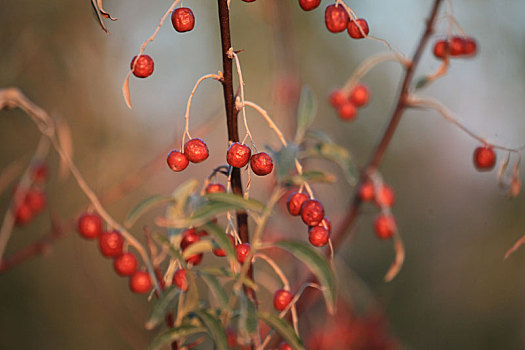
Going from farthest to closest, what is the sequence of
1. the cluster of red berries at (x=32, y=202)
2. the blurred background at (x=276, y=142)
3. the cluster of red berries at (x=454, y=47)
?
1. the blurred background at (x=276, y=142)
2. the cluster of red berries at (x=32, y=202)
3. the cluster of red berries at (x=454, y=47)

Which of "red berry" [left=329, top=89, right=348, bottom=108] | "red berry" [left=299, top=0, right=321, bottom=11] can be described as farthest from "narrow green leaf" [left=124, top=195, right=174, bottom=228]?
"red berry" [left=329, top=89, right=348, bottom=108]

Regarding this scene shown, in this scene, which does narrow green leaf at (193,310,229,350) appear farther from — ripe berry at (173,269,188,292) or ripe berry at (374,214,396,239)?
ripe berry at (374,214,396,239)

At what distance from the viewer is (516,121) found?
2650 millimetres

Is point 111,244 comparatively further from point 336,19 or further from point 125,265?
point 336,19

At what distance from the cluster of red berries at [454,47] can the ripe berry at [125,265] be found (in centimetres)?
68

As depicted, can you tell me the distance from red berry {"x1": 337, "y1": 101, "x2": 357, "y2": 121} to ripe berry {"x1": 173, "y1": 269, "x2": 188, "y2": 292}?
73 centimetres

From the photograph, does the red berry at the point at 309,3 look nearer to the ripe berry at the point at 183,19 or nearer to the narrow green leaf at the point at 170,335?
the ripe berry at the point at 183,19

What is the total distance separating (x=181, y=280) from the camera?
2.08 ft

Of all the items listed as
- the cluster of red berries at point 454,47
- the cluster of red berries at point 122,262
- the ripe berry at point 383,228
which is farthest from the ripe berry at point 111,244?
the cluster of red berries at point 454,47

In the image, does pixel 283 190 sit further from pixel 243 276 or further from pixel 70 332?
pixel 70 332

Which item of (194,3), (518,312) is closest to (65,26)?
(194,3)

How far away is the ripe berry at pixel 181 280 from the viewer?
2.05 ft

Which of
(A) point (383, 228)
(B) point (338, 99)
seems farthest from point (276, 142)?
(A) point (383, 228)

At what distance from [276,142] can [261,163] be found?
2.26 feet
